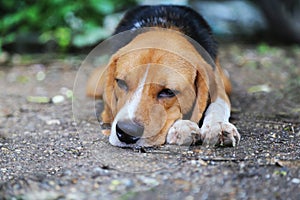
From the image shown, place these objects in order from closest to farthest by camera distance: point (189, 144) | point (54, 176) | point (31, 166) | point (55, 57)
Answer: point (54, 176) < point (31, 166) < point (189, 144) < point (55, 57)

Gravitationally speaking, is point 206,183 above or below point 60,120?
above

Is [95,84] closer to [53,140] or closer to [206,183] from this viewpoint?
[53,140]

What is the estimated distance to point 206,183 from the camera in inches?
122

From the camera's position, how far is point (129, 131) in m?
3.73

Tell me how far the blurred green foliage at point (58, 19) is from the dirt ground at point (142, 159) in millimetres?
2459

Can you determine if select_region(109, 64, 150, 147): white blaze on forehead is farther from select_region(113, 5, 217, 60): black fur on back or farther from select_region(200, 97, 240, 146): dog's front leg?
select_region(113, 5, 217, 60): black fur on back

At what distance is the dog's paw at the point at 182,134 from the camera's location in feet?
12.9

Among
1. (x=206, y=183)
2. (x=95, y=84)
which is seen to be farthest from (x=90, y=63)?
(x=206, y=183)

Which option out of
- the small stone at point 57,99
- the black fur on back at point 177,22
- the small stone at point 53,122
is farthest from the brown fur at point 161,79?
the small stone at point 57,99

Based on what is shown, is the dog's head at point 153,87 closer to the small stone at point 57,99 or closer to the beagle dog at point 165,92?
the beagle dog at point 165,92

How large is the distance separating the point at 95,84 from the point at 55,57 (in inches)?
127

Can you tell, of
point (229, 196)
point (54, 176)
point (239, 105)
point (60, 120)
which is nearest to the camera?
point (229, 196)

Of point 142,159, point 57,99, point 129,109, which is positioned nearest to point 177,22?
point 129,109

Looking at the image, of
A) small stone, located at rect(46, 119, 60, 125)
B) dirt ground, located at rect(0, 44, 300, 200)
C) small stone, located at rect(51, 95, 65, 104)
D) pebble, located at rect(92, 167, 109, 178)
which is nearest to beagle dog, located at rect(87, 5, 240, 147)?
dirt ground, located at rect(0, 44, 300, 200)
